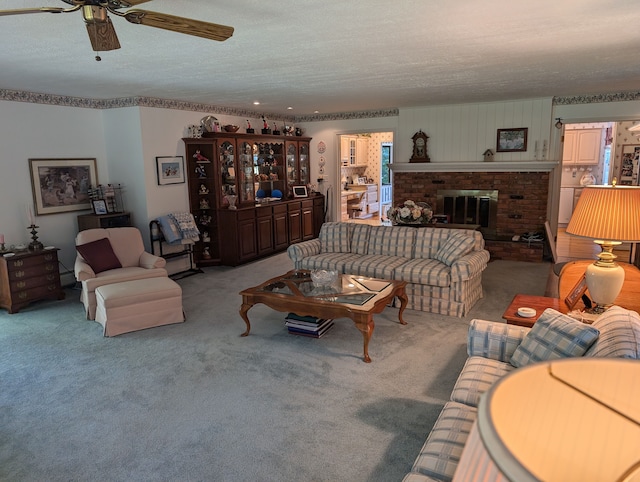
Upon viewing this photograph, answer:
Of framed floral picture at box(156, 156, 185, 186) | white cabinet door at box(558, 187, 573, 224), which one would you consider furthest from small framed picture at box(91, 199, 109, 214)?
white cabinet door at box(558, 187, 573, 224)

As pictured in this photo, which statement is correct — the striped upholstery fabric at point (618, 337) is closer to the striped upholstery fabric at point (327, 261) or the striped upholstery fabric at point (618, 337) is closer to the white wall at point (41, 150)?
the striped upholstery fabric at point (327, 261)

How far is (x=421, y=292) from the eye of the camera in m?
4.90

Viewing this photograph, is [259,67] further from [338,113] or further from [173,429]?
[338,113]

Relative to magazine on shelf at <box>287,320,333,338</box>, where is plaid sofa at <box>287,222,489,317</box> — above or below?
above

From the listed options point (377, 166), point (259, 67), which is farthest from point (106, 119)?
point (377, 166)

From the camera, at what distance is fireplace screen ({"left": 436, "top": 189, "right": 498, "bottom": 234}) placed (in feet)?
25.6

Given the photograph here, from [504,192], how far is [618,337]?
5919 millimetres

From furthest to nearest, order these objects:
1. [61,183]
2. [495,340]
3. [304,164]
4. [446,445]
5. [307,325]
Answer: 1. [304,164]
2. [61,183]
3. [307,325]
4. [495,340]
5. [446,445]

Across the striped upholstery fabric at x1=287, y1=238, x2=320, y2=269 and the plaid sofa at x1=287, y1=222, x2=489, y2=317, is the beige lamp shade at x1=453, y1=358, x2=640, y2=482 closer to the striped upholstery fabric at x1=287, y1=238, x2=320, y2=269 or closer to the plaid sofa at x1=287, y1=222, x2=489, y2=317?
the plaid sofa at x1=287, y1=222, x2=489, y2=317

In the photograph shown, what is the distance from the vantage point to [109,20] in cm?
224

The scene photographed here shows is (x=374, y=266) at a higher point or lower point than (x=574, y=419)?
lower

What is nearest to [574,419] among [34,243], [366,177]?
[34,243]

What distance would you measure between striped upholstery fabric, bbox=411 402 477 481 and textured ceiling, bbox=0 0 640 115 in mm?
2222

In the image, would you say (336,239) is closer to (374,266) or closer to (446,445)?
(374,266)
